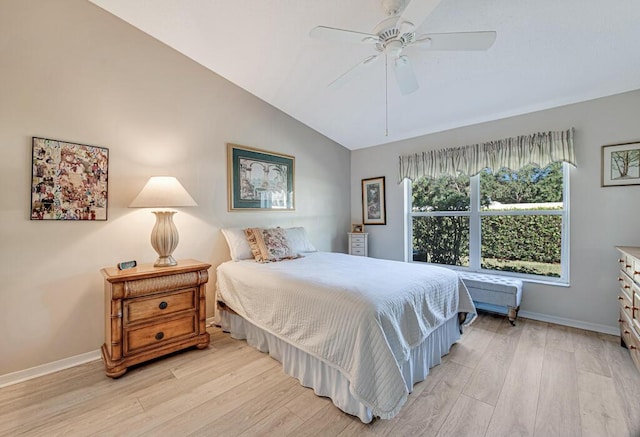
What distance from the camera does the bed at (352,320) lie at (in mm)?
1538

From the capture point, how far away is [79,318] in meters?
2.33

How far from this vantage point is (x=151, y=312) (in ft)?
7.38

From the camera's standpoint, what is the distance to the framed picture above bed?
3.30 m

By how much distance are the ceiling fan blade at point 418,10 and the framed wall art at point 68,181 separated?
2.70 m

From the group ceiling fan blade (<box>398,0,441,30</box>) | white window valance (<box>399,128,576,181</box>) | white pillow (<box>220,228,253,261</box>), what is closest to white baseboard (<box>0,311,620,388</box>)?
white pillow (<box>220,228,253,261</box>)

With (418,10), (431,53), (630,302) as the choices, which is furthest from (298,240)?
(630,302)

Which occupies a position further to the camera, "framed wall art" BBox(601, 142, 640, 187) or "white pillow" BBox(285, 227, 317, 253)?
"white pillow" BBox(285, 227, 317, 253)

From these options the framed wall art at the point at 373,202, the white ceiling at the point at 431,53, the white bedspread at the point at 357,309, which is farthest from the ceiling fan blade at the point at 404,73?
the framed wall art at the point at 373,202

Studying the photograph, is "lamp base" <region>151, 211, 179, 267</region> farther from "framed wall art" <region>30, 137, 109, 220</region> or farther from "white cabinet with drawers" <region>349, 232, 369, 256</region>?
"white cabinet with drawers" <region>349, 232, 369, 256</region>

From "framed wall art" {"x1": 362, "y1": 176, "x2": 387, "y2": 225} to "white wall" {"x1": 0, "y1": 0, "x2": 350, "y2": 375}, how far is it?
2.19 meters

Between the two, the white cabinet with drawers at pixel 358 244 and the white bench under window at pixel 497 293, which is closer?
the white bench under window at pixel 497 293

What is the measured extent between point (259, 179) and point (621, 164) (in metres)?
3.77

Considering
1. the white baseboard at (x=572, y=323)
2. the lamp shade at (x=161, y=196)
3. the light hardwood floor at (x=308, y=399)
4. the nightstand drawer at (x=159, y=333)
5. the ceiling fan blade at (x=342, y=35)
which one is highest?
the ceiling fan blade at (x=342, y=35)

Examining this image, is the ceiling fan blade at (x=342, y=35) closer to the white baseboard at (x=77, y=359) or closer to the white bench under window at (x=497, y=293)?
the white bench under window at (x=497, y=293)
